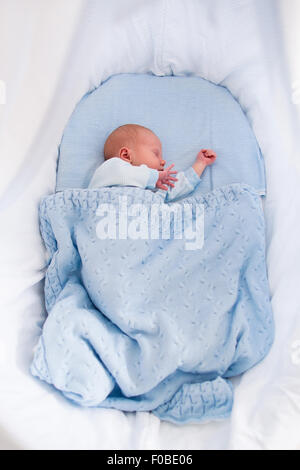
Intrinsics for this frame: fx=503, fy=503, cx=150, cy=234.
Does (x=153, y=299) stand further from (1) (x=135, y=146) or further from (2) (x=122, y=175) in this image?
(1) (x=135, y=146)

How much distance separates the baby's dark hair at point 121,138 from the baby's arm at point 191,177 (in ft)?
0.51

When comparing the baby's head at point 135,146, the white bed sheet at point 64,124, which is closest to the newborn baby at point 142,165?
the baby's head at point 135,146

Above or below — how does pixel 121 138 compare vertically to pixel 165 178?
above

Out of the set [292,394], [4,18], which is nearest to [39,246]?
[4,18]

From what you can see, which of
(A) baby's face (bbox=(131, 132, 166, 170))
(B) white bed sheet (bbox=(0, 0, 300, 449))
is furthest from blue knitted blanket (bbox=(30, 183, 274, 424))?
(A) baby's face (bbox=(131, 132, 166, 170))

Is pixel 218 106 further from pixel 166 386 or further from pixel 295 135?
pixel 166 386

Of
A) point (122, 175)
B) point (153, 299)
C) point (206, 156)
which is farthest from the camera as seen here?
Result: point (206, 156)

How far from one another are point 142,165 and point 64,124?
0.28 meters

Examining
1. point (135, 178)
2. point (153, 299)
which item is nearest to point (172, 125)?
point (135, 178)

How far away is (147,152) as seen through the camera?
4.39 ft

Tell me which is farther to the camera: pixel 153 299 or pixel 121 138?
pixel 121 138

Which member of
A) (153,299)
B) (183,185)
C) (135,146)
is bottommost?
(153,299)

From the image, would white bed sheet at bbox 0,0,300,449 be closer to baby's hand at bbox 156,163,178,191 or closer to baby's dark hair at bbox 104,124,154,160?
baby's dark hair at bbox 104,124,154,160

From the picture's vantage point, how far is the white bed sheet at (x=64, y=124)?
3.00 feet
